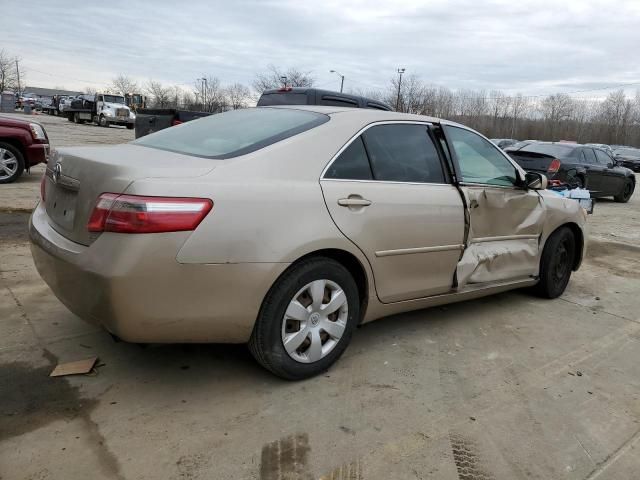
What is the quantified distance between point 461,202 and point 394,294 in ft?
2.79

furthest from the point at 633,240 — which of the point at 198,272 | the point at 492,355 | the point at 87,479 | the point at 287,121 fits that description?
the point at 87,479

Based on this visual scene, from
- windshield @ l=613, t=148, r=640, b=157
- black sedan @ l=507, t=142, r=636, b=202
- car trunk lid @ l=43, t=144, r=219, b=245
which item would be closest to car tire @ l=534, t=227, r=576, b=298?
car trunk lid @ l=43, t=144, r=219, b=245

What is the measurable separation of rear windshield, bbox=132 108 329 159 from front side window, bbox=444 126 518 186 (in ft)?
3.85

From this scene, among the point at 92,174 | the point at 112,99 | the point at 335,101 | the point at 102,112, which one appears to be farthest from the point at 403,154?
the point at 112,99

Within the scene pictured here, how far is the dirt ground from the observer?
2342 mm

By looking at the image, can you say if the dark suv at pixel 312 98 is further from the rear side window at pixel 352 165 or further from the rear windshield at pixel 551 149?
the rear side window at pixel 352 165

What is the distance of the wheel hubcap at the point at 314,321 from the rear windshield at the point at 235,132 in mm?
852

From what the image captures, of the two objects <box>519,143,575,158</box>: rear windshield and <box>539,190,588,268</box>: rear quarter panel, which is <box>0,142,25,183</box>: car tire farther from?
<box>519,143,575,158</box>: rear windshield

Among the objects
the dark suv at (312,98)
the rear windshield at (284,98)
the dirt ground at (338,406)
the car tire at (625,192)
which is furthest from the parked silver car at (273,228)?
the car tire at (625,192)

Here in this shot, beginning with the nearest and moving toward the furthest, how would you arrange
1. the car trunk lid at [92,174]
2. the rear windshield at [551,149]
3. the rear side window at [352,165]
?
1. the car trunk lid at [92,174]
2. the rear side window at [352,165]
3. the rear windshield at [551,149]

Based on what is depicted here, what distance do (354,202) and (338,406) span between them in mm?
1129

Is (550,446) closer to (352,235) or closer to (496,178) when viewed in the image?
(352,235)

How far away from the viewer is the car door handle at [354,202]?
2980mm

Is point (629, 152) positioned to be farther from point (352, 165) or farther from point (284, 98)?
point (352, 165)
